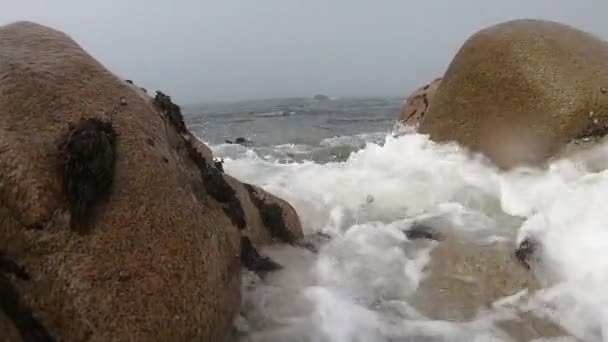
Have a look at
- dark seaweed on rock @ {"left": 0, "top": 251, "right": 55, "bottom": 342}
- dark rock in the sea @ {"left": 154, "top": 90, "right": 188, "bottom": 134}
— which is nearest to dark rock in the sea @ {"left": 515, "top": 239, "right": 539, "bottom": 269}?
dark rock in the sea @ {"left": 154, "top": 90, "right": 188, "bottom": 134}

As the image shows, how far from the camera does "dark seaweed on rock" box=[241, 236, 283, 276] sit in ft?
16.5

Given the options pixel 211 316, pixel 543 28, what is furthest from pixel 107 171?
pixel 543 28

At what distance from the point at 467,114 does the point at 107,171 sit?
18.7 ft

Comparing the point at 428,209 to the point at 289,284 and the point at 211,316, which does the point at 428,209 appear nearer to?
the point at 289,284

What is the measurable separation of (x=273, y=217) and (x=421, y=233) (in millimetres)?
1539

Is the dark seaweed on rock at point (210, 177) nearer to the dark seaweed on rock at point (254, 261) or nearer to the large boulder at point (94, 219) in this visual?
the dark seaweed on rock at point (254, 261)

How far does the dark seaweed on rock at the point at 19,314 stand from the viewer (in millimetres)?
3312

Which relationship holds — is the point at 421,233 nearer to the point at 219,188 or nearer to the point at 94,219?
the point at 219,188

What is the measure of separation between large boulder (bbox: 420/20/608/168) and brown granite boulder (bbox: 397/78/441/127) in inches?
97.3

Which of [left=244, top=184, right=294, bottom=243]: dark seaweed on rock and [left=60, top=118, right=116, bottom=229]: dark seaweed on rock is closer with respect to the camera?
[left=60, top=118, right=116, bottom=229]: dark seaweed on rock

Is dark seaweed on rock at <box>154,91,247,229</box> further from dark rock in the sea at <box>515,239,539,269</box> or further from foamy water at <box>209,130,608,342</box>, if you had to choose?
dark rock in the sea at <box>515,239,539,269</box>

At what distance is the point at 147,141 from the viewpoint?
423 centimetres

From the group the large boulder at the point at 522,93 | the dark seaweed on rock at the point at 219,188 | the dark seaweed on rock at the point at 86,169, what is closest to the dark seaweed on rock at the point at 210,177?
the dark seaweed on rock at the point at 219,188

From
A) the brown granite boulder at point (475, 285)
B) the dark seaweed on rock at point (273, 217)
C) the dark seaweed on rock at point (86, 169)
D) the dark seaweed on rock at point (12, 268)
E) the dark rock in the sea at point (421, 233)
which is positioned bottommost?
the brown granite boulder at point (475, 285)
